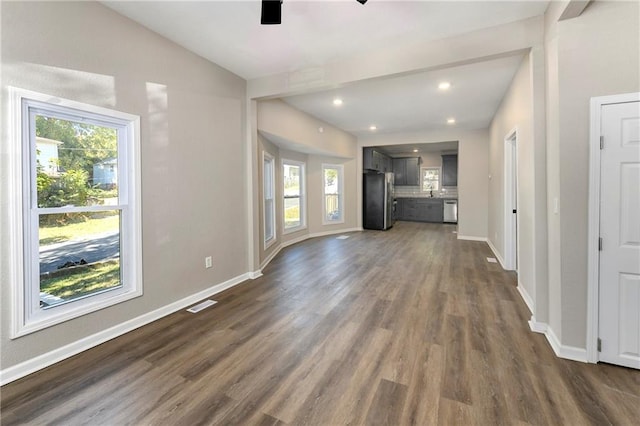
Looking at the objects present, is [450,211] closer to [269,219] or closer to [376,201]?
[376,201]

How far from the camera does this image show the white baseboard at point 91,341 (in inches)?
74.2

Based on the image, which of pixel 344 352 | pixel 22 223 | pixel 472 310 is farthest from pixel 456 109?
pixel 22 223

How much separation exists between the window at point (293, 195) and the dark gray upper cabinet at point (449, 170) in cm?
553

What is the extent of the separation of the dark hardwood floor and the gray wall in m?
0.34

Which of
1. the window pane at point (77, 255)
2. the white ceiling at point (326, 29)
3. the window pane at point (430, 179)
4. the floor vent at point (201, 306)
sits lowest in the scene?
the floor vent at point (201, 306)

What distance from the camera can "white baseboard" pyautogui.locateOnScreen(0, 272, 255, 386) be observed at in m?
1.89

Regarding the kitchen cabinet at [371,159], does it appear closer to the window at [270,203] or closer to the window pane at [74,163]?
the window at [270,203]

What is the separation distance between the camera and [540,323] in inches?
97.3

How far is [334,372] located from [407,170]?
9603mm

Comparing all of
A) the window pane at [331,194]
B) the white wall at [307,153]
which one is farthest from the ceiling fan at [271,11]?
the window pane at [331,194]

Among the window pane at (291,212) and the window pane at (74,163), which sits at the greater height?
the window pane at (74,163)

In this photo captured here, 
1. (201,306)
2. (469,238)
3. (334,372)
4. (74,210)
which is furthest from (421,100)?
(74,210)

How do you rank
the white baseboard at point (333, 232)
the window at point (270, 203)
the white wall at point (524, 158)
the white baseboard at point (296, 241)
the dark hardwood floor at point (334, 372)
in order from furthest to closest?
1. the white baseboard at point (333, 232)
2. the window at point (270, 203)
3. the white baseboard at point (296, 241)
4. the white wall at point (524, 158)
5. the dark hardwood floor at point (334, 372)

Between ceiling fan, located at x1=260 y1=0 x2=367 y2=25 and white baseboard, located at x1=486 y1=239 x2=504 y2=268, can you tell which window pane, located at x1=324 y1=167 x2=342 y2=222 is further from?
ceiling fan, located at x1=260 y1=0 x2=367 y2=25
